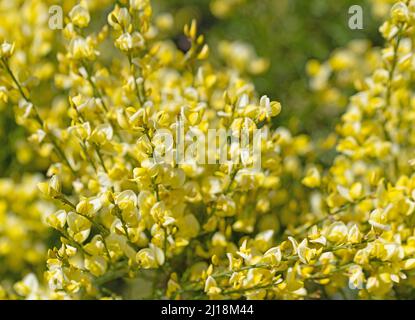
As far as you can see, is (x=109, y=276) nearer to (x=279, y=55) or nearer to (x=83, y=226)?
(x=83, y=226)

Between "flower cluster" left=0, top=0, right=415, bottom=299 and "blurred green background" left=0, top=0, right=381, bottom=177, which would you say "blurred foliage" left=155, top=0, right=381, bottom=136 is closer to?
"blurred green background" left=0, top=0, right=381, bottom=177

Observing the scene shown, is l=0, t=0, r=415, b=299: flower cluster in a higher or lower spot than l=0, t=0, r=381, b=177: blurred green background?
lower

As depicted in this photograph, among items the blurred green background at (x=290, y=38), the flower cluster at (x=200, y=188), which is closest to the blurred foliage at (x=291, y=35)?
the blurred green background at (x=290, y=38)

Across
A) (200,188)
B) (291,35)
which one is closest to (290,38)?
(291,35)

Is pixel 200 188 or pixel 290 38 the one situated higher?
pixel 290 38

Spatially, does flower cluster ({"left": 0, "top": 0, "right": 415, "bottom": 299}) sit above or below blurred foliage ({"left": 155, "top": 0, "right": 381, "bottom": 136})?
below

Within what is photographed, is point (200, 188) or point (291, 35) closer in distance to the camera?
point (200, 188)

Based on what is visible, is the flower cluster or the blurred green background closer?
the flower cluster

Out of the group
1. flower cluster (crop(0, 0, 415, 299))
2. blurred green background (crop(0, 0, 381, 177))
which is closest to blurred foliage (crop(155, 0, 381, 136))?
blurred green background (crop(0, 0, 381, 177))

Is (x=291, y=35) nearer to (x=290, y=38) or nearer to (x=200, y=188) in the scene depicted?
(x=290, y=38)

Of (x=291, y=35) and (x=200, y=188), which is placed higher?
(x=291, y=35)

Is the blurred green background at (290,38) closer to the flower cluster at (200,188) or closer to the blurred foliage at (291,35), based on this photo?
the blurred foliage at (291,35)

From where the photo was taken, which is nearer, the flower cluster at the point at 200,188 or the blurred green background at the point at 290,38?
the flower cluster at the point at 200,188
